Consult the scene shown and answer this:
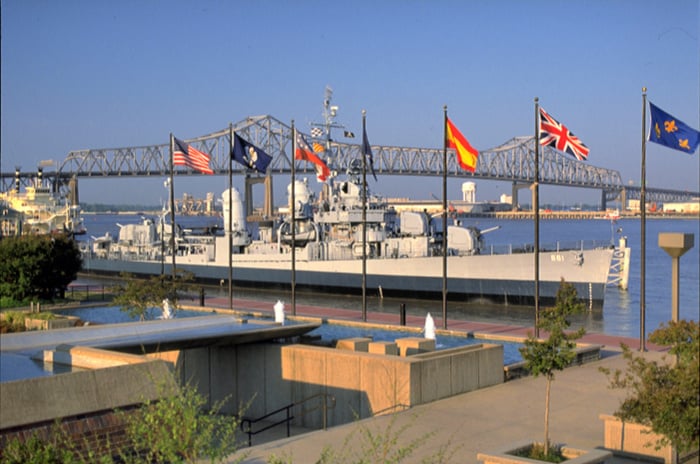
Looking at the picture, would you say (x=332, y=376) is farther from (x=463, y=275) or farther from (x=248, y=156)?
(x=463, y=275)

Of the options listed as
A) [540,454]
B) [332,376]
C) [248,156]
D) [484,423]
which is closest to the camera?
[540,454]

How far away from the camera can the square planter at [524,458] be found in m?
10.2

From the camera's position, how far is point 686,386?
8422 mm

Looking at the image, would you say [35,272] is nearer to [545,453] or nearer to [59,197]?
[545,453]

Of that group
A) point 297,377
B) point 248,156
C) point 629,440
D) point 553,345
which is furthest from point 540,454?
point 248,156

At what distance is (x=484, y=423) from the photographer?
1331 cm

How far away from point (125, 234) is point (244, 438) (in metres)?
54.0

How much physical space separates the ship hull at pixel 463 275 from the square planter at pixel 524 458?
32.6 meters

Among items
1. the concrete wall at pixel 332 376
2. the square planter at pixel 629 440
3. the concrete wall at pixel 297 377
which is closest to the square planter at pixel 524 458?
the square planter at pixel 629 440

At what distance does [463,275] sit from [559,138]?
944 inches

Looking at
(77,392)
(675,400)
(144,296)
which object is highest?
(675,400)

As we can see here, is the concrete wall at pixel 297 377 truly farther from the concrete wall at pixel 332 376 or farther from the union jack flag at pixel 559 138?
the union jack flag at pixel 559 138

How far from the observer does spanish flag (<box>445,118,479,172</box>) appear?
938 inches

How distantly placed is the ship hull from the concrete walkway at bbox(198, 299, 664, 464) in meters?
26.9
